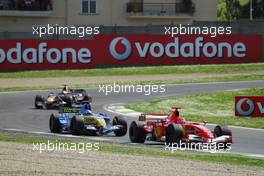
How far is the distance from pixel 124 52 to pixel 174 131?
2776 cm

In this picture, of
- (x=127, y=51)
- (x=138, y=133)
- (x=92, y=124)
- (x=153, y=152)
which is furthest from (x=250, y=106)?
(x=127, y=51)

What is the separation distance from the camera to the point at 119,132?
19500mm

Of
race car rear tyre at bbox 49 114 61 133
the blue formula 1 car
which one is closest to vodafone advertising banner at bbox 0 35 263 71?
race car rear tyre at bbox 49 114 61 133

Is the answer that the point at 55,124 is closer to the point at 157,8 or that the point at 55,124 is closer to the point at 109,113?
the point at 109,113

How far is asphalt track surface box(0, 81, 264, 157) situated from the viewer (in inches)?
705

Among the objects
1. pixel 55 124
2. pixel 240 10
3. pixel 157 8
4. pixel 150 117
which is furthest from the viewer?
pixel 240 10

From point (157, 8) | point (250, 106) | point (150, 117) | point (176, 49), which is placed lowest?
point (250, 106)

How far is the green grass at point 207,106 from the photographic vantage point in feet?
78.3

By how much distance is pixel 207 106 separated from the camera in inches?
1169

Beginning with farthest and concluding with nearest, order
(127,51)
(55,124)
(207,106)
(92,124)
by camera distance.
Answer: (127,51), (207,106), (55,124), (92,124)

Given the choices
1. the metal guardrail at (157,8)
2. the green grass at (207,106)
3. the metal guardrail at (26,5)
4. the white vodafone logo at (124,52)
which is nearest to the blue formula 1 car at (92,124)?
the green grass at (207,106)

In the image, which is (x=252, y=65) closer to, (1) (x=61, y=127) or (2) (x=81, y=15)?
(2) (x=81, y=15)

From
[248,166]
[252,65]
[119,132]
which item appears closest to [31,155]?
[248,166]

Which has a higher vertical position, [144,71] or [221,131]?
[221,131]
